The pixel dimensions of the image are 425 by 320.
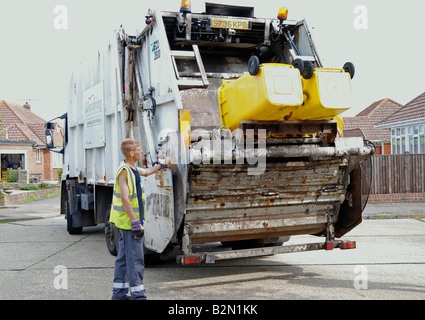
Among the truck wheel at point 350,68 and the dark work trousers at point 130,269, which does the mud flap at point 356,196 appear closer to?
the truck wheel at point 350,68

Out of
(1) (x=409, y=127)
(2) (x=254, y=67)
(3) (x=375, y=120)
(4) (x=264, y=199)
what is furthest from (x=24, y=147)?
(2) (x=254, y=67)

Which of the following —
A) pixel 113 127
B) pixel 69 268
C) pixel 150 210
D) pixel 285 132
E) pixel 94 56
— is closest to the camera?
pixel 285 132

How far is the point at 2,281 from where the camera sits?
20.8ft

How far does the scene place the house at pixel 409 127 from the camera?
64.3 feet

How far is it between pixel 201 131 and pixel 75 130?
5.14 m

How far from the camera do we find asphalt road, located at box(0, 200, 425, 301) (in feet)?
18.3

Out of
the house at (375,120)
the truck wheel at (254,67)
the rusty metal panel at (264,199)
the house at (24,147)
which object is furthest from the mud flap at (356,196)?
the house at (24,147)

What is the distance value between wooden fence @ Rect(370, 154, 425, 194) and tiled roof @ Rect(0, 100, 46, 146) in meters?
25.0

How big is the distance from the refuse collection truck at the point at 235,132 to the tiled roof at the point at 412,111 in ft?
47.2

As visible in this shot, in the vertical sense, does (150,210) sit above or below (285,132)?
below

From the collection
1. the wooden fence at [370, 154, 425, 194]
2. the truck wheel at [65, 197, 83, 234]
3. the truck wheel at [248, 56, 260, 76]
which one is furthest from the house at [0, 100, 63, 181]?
the truck wheel at [248, 56, 260, 76]

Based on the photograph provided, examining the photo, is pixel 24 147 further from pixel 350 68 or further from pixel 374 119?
pixel 350 68

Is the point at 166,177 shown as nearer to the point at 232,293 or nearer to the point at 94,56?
the point at 232,293
